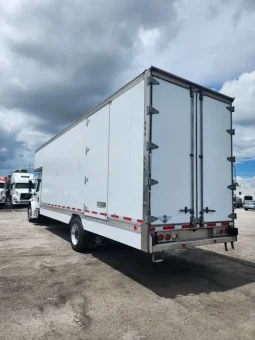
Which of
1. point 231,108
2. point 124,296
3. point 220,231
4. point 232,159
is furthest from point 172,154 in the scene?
point 124,296

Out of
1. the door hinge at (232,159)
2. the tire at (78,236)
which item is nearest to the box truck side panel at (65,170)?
the tire at (78,236)

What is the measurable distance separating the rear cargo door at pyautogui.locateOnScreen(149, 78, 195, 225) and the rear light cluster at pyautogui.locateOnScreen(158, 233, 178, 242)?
0.24 metres

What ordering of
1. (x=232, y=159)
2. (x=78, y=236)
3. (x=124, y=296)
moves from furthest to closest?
(x=78, y=236)
(x=232, y=159)
(x=124, y=296)

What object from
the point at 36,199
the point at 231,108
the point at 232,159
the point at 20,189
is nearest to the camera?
the point at 232,159

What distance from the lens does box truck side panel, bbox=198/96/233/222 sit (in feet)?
19.6

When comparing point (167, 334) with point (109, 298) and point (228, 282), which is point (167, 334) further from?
point (228, 282)

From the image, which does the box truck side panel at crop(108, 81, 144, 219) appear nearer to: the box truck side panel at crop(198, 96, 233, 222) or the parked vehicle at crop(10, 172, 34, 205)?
the box truck side panel at crop(198, 96, 233, 222)

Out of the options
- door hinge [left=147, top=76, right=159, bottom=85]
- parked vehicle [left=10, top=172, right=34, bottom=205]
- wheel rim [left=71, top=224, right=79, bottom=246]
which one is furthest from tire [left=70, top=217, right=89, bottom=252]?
parked vehicle [left=10, top=172, right=34, bottom=205]

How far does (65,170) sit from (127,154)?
171 inches

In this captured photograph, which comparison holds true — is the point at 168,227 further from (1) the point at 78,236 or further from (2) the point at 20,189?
(2) the point at 20,189

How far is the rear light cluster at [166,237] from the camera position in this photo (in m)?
5.05

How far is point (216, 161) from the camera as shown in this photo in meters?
6.20

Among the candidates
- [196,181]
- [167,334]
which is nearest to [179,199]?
[196,181]

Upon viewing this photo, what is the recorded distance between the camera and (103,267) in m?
6.67
